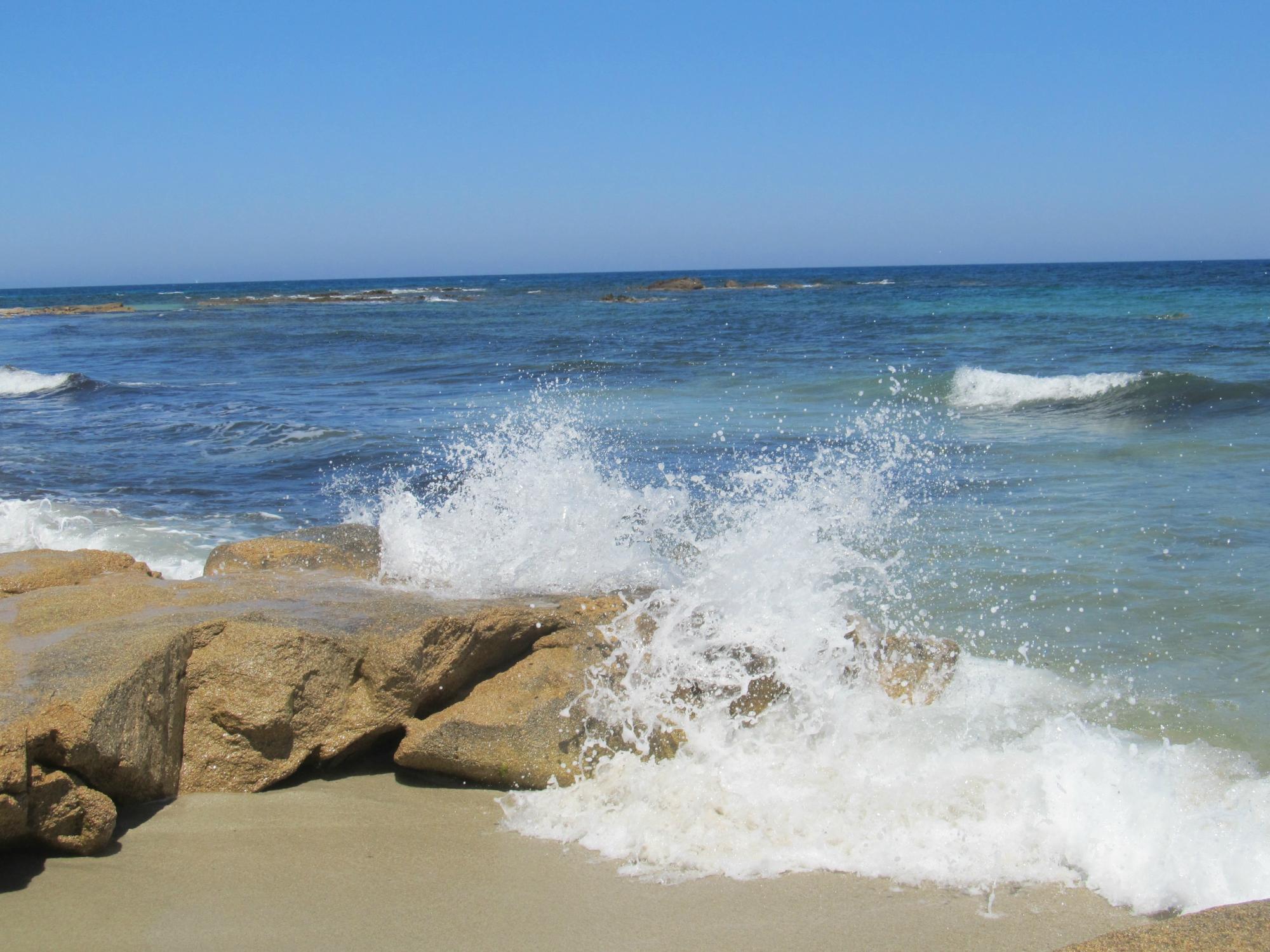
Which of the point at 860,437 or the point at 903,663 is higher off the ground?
the point at 860,437

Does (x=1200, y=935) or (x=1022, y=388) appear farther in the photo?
(x=1022, y=388)

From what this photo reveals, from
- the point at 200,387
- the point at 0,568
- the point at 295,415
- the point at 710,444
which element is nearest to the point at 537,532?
the point at 0,568

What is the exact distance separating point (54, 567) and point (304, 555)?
108 centimetres

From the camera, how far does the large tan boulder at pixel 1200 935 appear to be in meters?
2.17

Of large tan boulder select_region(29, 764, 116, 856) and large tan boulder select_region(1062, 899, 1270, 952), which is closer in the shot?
large tan boulder select_region(1062, 899, 1270, 952)

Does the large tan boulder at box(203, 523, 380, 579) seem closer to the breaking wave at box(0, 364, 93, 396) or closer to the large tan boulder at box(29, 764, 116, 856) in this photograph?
the large tan boulder at box(29, 764, 116, 856)

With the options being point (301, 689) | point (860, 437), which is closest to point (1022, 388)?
point (860, 437)

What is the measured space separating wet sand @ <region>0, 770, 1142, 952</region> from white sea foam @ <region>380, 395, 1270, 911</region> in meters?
0.11

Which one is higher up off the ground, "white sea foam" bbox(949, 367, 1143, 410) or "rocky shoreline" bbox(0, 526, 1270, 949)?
"white sea foam" bbox(949, 367, 1143, 410)

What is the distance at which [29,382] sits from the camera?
Result: 1686cm

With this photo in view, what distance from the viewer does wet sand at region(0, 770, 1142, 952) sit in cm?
268

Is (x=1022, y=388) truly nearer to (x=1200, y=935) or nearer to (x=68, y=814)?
(x=1200, y=935)

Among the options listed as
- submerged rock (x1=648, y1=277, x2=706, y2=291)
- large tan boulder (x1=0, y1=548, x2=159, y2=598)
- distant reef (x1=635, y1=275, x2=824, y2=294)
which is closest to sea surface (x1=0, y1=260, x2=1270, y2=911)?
large tan boulder (x1=0, y1=548, x2=159, y2=598)

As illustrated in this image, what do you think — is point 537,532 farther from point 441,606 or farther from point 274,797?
point 274,797
